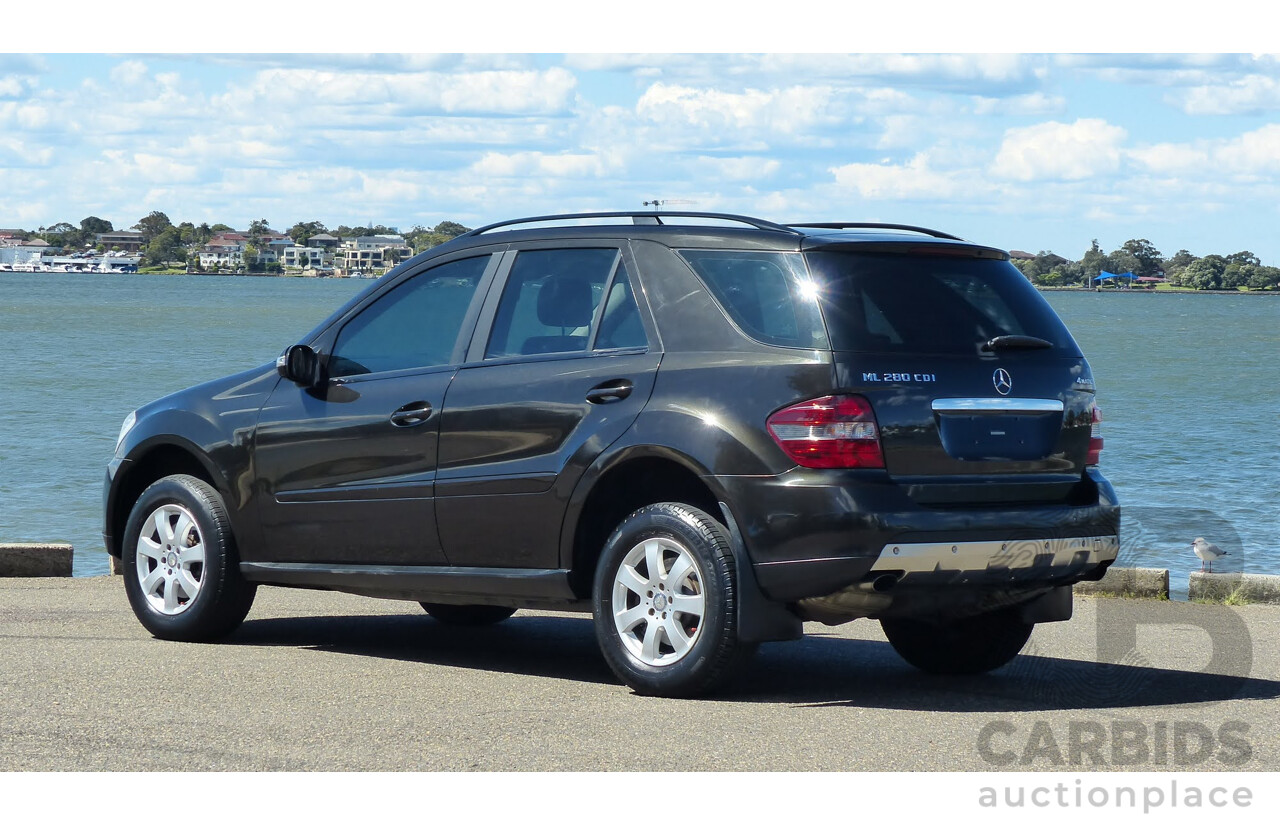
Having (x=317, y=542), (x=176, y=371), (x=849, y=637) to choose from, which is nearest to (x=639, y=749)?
(x=317, y=542)

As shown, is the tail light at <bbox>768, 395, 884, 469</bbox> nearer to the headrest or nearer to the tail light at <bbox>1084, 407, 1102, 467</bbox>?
the tail light at <bbox>1084, 407, 1102, 467</bbox>

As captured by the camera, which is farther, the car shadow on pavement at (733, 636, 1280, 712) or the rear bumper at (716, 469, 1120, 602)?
the car shadow on pavement at (733, 636, 1280, 712)

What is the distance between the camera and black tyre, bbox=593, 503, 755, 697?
6.59 metres

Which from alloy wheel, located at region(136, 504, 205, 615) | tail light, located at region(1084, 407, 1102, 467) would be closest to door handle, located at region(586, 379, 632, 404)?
tail light, located at region(1084, 407, 1102, 467)

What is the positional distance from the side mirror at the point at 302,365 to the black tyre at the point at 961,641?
9.12ft

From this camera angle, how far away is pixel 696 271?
23.1ft

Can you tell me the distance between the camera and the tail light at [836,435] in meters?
6.40

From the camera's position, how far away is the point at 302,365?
8.04 meters

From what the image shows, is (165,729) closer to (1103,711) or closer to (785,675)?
(785,675)

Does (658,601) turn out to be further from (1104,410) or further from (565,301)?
(1104,410)

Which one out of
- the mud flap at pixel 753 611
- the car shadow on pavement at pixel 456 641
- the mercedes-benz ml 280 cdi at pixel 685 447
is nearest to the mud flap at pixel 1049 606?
the mercedes-benz ml 280 cdi at pixel 685 447

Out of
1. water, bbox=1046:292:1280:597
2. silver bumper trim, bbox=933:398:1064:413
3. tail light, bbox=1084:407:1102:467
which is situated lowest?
water, bbox=1046:292:1280:597

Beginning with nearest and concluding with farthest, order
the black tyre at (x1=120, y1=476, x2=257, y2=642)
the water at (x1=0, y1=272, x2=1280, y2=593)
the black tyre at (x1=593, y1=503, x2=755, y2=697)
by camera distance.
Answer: the black tyre at (x1=593, y1=503, x2=755, y2=697) → the black tyre at (x1=120, y1=476, x2=257, y2=642) → the water at (x1=0, y1=272, x2=1280, y2=593)

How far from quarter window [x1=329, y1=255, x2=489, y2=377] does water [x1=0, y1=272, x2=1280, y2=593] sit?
7.00 m
